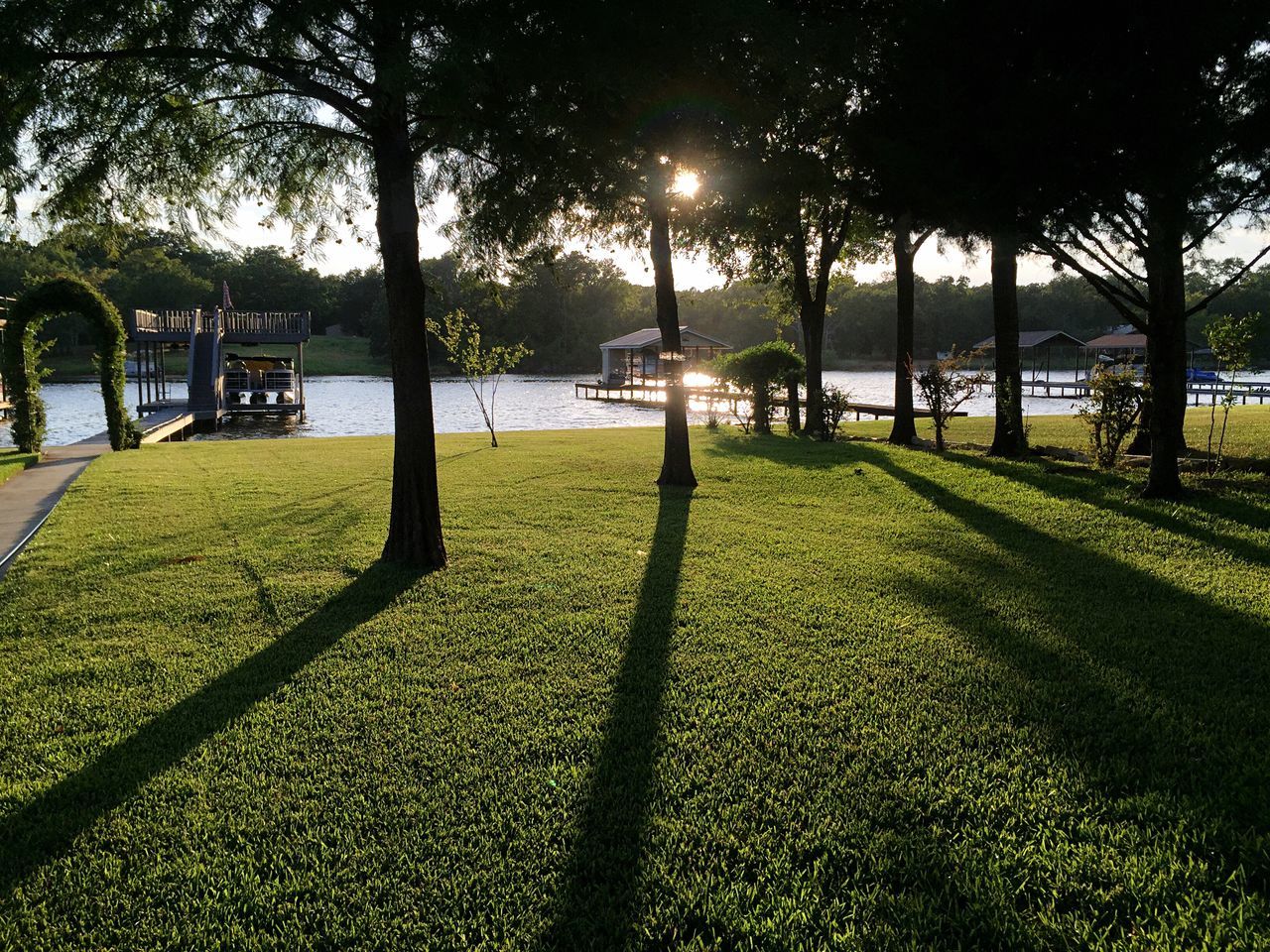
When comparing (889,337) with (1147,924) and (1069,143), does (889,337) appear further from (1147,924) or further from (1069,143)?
(1147,924)

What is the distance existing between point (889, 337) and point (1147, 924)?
87024 millimetres

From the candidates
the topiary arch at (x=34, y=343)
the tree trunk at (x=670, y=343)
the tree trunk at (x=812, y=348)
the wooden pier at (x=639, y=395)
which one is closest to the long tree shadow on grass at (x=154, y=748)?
the tree trunk at (x=670, y=343)

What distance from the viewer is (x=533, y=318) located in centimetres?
8212

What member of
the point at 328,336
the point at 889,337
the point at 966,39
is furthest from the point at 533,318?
the point at 966,39

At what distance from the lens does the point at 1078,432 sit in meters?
16.0

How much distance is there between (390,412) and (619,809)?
35312mm

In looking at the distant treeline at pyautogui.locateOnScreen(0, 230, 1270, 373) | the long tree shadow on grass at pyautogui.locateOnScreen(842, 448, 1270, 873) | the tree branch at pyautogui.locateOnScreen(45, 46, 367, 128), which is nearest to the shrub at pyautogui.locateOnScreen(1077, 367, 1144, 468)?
the long tree shadow on grass at pyautogui.locateOnScreen(842, 448, 1270, 873)

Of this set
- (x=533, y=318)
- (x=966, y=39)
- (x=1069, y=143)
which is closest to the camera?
(x=1069, y=143)

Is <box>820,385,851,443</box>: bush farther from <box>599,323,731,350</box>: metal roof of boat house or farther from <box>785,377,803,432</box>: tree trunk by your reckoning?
<box>599,323,731,350</box>: metal roof of boat house

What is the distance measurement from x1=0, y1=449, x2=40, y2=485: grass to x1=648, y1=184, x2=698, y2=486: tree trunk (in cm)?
900

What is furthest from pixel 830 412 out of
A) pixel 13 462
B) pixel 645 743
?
pixel 13 462

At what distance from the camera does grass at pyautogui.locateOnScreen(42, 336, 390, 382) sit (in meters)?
64.9

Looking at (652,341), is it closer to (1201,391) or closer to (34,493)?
(1201,391)

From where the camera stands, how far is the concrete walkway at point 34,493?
285 inches
